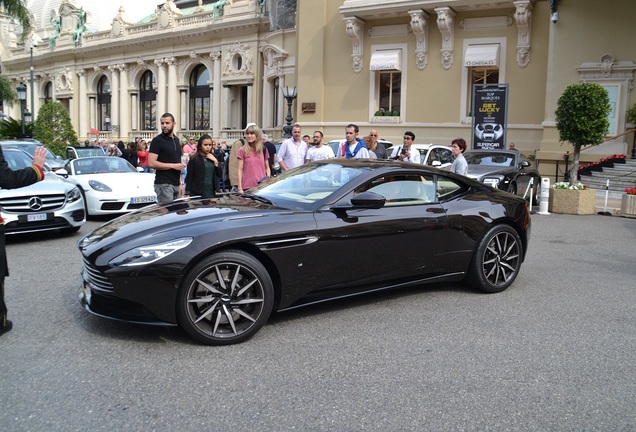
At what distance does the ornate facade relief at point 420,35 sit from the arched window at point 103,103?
3545cm

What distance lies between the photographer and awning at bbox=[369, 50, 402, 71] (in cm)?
2586

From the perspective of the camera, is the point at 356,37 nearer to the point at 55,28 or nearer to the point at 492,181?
the point at 492,181

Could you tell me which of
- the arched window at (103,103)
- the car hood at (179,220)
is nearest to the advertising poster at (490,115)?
the car hood at (179,220)

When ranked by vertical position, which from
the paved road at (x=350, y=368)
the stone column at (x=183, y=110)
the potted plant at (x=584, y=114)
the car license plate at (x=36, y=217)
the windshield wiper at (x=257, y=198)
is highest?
the stone column at (x=183, y=110)

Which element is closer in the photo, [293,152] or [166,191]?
[166,191]

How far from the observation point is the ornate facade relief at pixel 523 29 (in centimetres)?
2275

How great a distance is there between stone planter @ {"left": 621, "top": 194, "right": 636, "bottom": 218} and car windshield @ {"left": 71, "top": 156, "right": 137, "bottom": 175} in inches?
455

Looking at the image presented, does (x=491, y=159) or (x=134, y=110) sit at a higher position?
(x=134, y=110)

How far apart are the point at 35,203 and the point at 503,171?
9.91 metres

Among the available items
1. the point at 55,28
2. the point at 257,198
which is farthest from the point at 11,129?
the point at 55,28

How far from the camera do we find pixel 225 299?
4.34 m

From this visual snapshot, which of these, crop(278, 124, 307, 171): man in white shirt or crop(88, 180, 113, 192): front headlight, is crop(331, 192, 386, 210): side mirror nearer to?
crop(278, 124, 307, 171): man in white shirt

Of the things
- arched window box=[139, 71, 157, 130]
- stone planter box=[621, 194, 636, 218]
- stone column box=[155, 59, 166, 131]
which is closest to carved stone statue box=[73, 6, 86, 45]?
arched window box=[139, 71, 157, 130]

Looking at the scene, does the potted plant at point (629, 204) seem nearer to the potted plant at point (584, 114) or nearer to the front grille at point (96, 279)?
the potted plant at point (584, 114)
